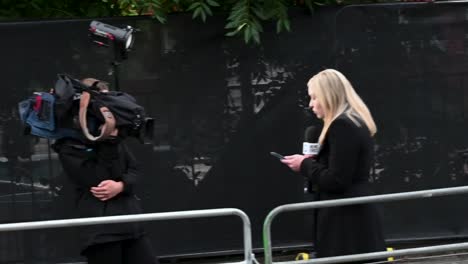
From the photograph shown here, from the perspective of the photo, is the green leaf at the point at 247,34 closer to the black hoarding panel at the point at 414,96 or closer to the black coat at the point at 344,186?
the black hoarding panel at the point at 414,96

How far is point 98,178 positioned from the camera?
5.13 meters

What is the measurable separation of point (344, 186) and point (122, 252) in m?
1.53

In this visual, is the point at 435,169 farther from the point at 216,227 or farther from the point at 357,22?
the point at 216,227

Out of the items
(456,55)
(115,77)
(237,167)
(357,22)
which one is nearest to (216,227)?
(237,167)

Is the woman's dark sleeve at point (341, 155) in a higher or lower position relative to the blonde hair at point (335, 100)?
lower

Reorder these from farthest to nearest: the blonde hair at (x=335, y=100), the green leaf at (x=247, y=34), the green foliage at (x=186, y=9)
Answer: the green foliage at (x=186, y=9), the green leaf at (x=247, y=34), the blonde hair at (x=335, y=100)

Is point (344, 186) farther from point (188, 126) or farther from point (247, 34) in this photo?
point (188, 126)

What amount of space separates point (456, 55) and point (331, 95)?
95.3 inches

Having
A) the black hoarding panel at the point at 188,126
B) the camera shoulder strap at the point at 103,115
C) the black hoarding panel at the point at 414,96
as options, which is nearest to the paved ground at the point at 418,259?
the black hoarding panel at the point at 188,126

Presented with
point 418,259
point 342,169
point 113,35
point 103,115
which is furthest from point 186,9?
point 418,259

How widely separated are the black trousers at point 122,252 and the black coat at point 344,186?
3.73 ft

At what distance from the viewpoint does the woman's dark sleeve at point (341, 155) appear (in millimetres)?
4902

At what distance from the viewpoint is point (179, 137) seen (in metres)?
6.74

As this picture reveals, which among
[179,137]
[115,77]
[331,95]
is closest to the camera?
[331,95]
